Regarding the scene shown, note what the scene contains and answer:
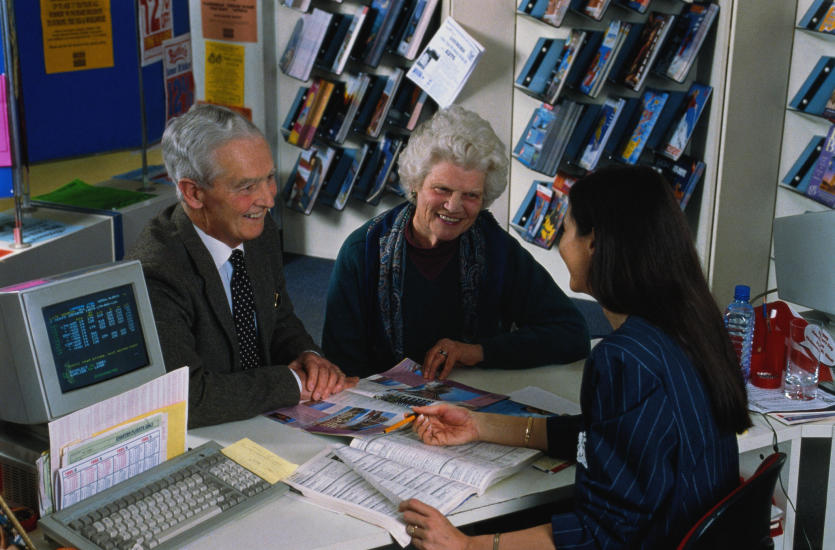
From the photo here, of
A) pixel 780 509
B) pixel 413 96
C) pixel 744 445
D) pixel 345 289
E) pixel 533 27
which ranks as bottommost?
pixel 780 509

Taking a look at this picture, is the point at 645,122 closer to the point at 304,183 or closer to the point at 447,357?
the point at 304,183

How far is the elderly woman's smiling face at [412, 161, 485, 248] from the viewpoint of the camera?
2730 millimetres

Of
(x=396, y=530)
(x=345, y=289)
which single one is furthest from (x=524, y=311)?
(x=396, y=530)

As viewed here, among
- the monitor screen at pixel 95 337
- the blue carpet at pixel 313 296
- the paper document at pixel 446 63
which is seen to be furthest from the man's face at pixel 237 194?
the paper document at pixel 446 63

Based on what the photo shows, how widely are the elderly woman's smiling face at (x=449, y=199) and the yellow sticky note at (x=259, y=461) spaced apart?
3.22 feet

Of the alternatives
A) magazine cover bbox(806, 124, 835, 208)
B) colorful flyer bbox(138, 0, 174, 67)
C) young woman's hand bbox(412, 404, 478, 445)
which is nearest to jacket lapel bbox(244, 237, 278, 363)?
young woman's hand bbox(412, 404, 478, 445)

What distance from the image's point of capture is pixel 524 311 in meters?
2.84

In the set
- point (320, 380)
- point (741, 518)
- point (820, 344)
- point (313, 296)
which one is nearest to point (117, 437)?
point (320, 380)

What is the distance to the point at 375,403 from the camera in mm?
2279

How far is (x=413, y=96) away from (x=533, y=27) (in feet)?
2.69

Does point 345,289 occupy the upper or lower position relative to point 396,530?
upper

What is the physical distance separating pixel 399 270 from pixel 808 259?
117 cm

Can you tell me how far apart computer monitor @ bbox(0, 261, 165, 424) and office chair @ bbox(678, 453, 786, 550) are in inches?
42.5

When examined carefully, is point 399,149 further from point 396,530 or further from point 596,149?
point 396,530
